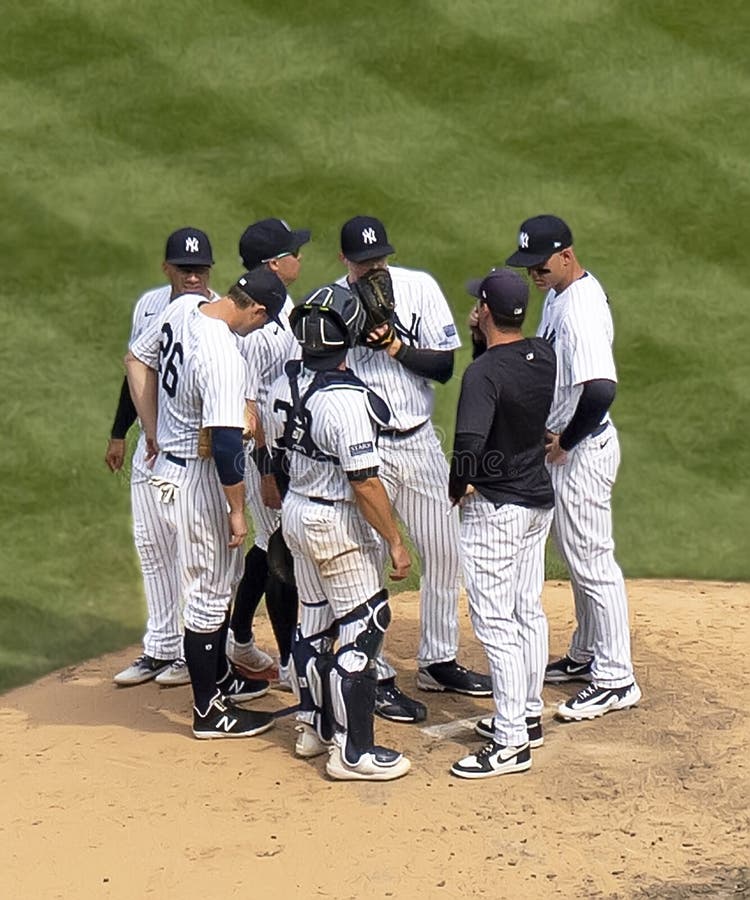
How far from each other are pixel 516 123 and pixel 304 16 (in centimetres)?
176

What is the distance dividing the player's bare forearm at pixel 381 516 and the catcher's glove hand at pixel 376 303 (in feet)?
2.45

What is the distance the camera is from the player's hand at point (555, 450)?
19.3ft

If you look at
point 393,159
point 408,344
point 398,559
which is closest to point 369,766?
point 398,559

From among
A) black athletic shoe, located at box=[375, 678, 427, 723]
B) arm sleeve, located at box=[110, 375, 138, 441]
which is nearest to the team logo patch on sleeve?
black athletic shoe, located at box=[375, 678, 427, 723]

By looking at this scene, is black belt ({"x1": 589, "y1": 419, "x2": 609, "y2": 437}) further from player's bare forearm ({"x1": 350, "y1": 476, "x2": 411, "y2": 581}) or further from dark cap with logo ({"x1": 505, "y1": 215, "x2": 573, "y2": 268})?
player's bare forearm ({"x1": 350, "y1": 476, "x2": 411, "y2": 581})

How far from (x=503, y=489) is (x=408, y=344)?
34.9 inches

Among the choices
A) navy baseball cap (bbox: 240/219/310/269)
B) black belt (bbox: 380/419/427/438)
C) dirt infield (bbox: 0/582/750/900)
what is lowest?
dirt infield (bbox: 0/582/750/900)

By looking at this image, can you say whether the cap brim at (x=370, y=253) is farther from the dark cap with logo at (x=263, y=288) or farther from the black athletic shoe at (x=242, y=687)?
the black athletic shoe at (x=242, y=687)

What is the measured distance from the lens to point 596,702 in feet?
19.7

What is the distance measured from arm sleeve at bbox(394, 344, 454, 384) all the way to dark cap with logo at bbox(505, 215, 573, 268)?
1.56 feet

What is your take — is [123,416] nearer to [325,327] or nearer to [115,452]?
[115,452]

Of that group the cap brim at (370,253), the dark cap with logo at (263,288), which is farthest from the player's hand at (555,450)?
the dark cap with logo at (263,288)

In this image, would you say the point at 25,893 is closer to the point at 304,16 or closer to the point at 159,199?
the point at 159,199

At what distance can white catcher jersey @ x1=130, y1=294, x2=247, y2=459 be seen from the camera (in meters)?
5.57
